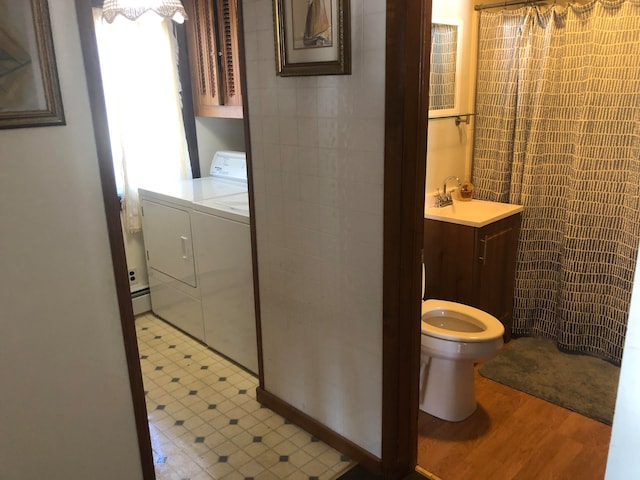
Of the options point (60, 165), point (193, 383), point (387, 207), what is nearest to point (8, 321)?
point (60, 165)

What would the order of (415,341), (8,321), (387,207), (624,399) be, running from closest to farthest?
(624,399)
(8,321)
(387,207)
(415,341)

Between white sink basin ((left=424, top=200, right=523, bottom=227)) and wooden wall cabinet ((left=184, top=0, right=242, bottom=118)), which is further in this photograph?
wooden wall cabinet ((left=184, top=0, right=242, bottom=118))

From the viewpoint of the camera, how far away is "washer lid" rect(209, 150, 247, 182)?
Result: 11.3 feet

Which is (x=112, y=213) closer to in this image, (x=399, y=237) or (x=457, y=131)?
(x=399, y=237)

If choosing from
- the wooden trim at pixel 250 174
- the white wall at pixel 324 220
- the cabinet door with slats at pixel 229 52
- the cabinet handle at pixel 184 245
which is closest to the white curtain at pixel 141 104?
the cabinet door with slats at pixel 229 52

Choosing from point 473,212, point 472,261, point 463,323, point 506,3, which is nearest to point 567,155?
point 473,212

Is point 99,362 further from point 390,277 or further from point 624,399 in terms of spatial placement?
point 624,399

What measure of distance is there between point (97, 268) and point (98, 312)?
0.12 meters

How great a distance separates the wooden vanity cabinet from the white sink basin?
29 millimetres

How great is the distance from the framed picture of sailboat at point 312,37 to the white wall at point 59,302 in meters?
0.88

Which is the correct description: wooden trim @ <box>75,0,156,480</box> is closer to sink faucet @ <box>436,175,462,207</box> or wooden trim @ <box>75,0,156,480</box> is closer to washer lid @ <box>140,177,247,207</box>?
washer lid @ <box>140,177,247,207</box>

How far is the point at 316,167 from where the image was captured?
2.03 metres

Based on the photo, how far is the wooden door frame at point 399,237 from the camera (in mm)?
1396

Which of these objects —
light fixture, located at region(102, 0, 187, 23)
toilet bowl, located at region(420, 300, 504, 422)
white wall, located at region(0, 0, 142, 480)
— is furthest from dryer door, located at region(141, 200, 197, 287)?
white wall, located at region(0, 0, 142, 480)
